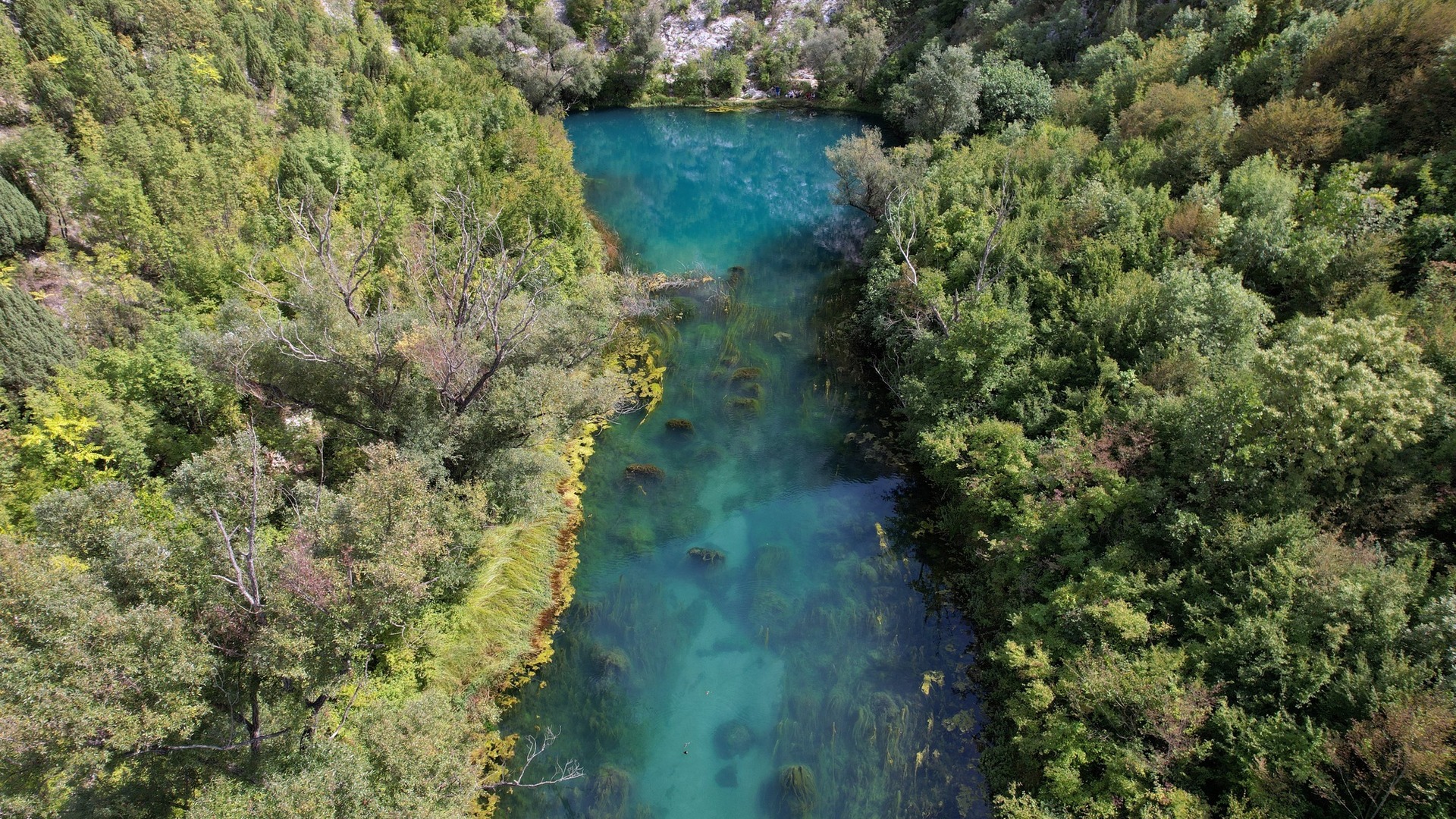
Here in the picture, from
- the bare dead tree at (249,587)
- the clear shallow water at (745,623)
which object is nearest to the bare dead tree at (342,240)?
the bare dead tree at (249,587)

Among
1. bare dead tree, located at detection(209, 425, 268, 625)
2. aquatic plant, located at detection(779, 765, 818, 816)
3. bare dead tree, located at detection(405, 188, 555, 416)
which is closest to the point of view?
bare dead tree, located at detection(209, 425, 268, 625)

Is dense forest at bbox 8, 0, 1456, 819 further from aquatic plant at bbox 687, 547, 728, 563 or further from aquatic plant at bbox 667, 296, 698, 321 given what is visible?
aquatic plant at bbox 687, 547, 728, 563

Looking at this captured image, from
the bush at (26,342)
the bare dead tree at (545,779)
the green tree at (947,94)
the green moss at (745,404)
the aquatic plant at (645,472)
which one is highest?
the green tree at (947,94)

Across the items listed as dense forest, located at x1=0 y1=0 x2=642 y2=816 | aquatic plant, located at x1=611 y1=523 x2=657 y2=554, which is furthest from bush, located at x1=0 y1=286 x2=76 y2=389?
aquatic plant, located at x1=611 y1=523 x2=657 y2=554

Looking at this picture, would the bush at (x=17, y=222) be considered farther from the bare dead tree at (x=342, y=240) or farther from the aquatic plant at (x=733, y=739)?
the aquatic plant at (x=733, y=739)

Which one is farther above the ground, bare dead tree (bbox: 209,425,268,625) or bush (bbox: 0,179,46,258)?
bush (bbox: 0,179,46,258)
